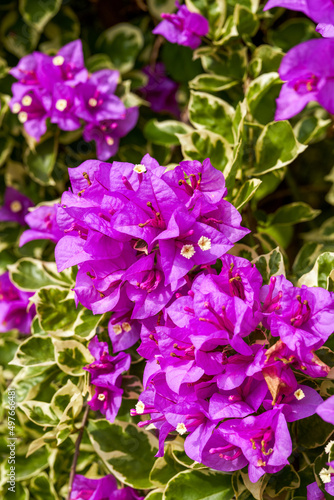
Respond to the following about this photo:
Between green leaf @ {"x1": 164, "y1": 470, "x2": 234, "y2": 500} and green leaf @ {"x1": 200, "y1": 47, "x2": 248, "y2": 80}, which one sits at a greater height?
green leaf @ {"x1": 200, "y1": 47, "x2": 248, "y2": 80}

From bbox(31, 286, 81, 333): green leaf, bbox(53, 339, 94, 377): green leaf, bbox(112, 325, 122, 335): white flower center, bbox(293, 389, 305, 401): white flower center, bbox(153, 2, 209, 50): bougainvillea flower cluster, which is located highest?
bbox(153, 2, 209, 50): bougainvillea flower cluster

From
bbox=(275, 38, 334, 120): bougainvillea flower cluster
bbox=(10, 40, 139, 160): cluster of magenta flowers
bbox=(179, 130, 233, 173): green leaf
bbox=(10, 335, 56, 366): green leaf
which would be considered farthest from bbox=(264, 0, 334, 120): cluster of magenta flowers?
bbox=(10, 335, 56, 366): green leaf

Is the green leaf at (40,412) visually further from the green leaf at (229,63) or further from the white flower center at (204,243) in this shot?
the green leaf at (229,63)

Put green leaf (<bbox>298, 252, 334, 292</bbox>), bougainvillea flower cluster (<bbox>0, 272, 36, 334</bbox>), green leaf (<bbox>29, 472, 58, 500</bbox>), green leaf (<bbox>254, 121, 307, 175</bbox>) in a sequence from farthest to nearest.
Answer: bougainvillea flower cluster (<bbox>0, 272, 36, 334</bbox>), green leaf (<bbox>29, 472, 58, 500</bbox>), green leaf (<bbox>254, 121, 307, 175</bbox>), green leaf (<bbox>298, 252, 334, 292</bbox>)

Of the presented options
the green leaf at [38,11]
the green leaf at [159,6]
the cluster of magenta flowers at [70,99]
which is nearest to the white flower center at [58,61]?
the cluster of magenta flowers at [70,99]

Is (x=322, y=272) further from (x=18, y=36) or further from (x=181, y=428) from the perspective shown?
(x=18, y=36)

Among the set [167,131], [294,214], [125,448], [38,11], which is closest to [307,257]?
[294,214]

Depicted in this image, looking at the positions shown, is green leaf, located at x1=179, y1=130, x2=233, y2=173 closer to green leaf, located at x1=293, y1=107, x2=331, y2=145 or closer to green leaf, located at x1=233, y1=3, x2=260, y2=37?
green leaf, located at x1=293, y1=107, x2=331, y2=145
